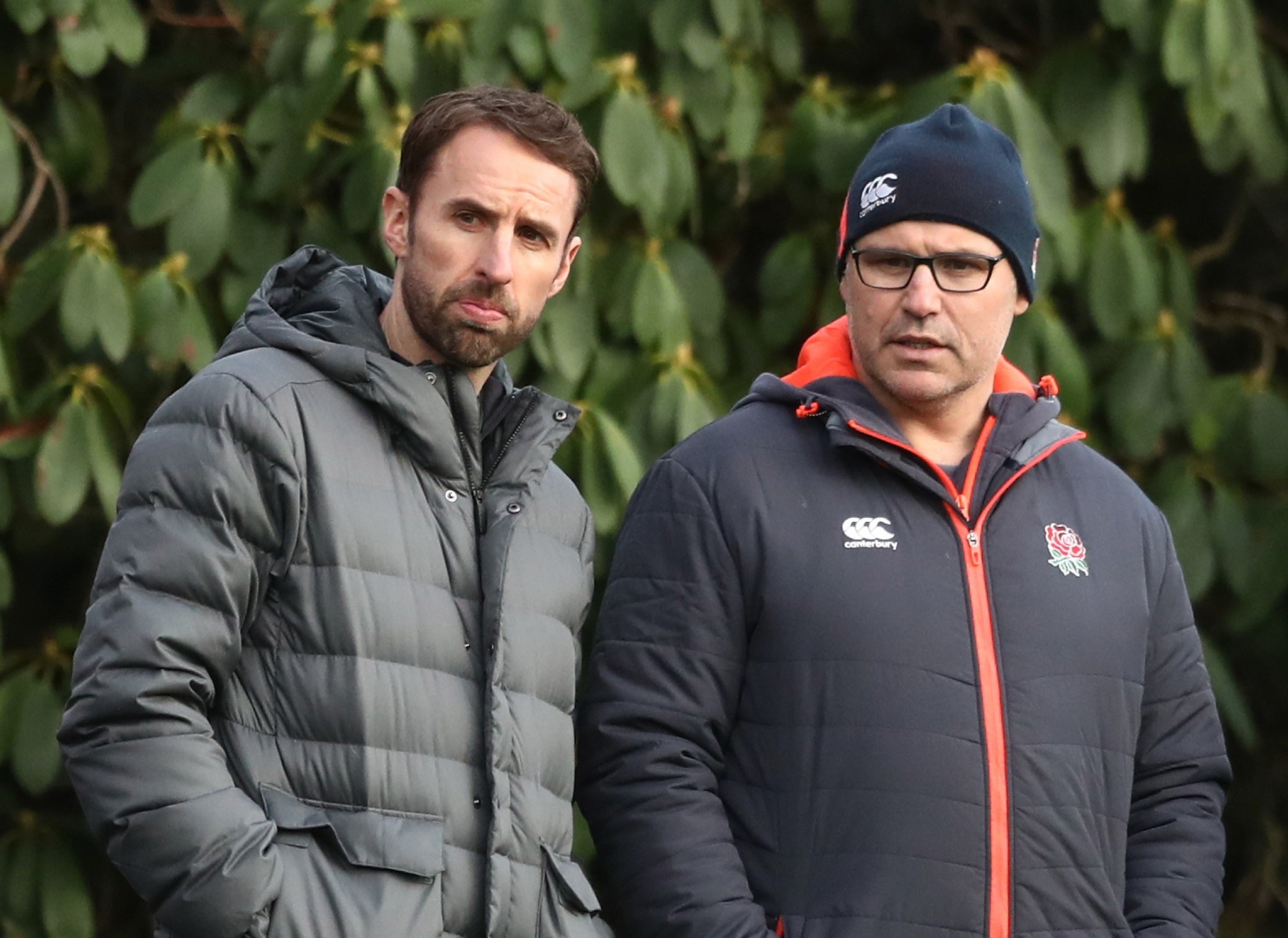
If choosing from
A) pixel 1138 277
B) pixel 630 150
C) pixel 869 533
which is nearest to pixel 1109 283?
pixel 1138 277

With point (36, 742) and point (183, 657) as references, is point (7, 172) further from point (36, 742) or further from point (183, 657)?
point (183, 657)

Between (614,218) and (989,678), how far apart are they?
59.5 inches

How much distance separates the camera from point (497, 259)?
7.72 ft

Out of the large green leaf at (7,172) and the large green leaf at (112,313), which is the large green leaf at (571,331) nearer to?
the large green leaf at (112,313)

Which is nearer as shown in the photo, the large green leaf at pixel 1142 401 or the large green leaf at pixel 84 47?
the large green leaf at pixel 84 47

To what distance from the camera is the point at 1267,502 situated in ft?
13.2

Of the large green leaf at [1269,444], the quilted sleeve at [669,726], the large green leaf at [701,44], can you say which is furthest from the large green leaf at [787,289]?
the quilted sleeve at [669,726]

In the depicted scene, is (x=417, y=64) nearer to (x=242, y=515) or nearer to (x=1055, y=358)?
(x=1055, y=358)

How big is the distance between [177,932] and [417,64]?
1858 mm

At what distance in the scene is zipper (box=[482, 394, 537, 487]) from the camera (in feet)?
7.93

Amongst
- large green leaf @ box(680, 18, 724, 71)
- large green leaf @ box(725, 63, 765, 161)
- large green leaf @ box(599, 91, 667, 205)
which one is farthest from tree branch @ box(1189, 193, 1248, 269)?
large green leaf @ box(599, 91, 667, 205)

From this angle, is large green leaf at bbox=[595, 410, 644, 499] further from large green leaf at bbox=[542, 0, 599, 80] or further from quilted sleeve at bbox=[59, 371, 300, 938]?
quilted sleeve at bbox=[59, 371, 300, 938]

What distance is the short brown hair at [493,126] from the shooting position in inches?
95.2

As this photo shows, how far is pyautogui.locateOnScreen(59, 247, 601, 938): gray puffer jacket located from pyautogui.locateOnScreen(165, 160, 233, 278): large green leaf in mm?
1186
